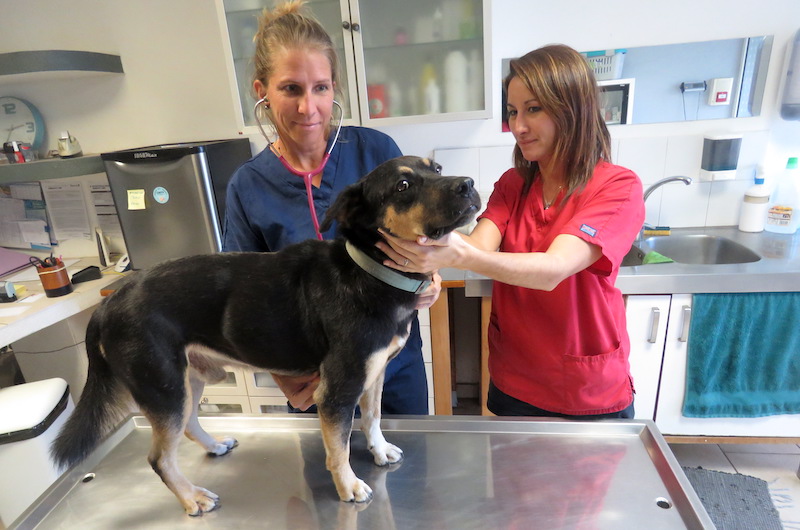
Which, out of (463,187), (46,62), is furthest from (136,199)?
(463,187)

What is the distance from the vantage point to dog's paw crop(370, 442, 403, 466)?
1.07 metres

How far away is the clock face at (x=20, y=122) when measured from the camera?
2635 millimetres

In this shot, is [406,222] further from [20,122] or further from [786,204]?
[20,122]

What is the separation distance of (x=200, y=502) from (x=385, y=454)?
414mm

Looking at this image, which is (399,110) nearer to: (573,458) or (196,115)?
(196,115)

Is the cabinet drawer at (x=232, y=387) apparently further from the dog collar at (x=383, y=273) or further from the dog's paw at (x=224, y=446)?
the dog collar at (x=383, y=273)

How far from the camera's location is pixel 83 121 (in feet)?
8.80

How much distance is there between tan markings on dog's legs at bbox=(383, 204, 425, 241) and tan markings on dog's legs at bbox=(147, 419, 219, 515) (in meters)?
0.60

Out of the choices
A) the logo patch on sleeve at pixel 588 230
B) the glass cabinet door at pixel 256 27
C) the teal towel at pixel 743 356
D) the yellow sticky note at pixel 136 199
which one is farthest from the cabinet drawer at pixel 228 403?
the teal towel at pixel 743 356

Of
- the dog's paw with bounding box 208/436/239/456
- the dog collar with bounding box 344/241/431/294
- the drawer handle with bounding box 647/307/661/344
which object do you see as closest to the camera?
the dog collar with bounding box 344/241/431/294

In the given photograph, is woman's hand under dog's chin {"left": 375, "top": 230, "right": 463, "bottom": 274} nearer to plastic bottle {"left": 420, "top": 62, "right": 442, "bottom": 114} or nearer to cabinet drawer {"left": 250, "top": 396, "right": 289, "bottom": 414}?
plastic bottle {"left": 420, "top": 62, "right": 442, "bottom": 114}

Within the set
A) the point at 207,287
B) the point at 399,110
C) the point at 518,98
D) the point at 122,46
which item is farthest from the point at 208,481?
the point at 122,46

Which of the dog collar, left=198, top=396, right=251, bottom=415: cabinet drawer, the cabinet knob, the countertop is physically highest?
the cabinet knob

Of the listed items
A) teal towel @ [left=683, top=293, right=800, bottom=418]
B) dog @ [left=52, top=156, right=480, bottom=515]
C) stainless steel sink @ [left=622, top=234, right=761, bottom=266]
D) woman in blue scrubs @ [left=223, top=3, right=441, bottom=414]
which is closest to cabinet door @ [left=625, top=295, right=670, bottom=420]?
teal towel @ [left=683, top=293, right=800, bottom=418]
